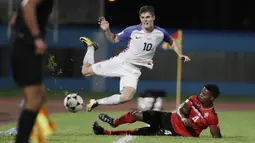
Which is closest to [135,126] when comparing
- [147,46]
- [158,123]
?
[147,46]

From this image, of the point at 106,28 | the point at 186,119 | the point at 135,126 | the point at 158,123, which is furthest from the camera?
the point at 135,126

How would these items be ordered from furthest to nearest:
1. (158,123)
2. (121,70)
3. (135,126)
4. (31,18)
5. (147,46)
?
(135,126), (121,70), (147,46), (158,123), (31,18)

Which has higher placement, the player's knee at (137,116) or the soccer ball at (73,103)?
the soccer ball at (73,103)

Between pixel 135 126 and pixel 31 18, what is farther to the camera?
pixel 135 126

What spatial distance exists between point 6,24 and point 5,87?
9.50 feet

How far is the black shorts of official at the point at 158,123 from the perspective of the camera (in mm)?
12234

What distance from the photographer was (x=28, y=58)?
7.40m

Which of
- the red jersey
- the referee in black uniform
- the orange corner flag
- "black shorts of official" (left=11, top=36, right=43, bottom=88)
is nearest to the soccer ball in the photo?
the red jersey

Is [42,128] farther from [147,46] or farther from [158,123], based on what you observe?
[147,46]

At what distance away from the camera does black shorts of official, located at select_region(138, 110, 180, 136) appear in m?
12.2

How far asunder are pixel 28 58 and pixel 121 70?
19.5 feet

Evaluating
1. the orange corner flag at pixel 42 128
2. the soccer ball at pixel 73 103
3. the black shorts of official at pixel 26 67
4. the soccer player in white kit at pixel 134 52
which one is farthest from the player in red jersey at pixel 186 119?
the black shorts of official at pixel 26 67

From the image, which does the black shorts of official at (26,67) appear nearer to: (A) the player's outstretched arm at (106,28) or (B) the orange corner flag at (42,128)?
(B) the orange corner flag at (42,128)

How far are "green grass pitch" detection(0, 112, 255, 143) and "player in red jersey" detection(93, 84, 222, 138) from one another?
235 mm
